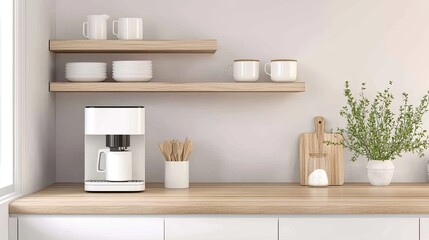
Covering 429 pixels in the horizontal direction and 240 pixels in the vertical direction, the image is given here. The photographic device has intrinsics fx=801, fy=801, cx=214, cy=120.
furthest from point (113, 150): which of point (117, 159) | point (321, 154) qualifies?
point (321, 154)

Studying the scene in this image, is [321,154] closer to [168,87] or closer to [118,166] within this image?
[168,87]

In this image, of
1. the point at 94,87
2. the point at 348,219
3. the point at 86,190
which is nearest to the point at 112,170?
the point at 86,190

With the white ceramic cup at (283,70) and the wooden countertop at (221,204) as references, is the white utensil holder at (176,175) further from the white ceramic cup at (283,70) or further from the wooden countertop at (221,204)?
the white ceramic cup at (283,70)

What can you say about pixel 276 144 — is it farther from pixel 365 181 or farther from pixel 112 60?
pixel 112 60

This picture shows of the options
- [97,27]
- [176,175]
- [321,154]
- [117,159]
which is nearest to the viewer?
[117,159]

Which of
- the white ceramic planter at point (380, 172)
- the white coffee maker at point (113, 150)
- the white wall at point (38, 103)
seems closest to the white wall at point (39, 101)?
the white wall at point (38, 103)

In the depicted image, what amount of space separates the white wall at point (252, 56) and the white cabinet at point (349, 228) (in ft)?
2.67

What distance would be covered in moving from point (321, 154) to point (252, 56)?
593 millimetres

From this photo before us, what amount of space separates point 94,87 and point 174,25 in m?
0.53

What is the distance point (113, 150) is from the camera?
3.59 metres

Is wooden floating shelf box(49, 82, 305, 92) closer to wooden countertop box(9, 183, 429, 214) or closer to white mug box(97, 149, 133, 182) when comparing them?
white mug box(97, 149, 133, 182)

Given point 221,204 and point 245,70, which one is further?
point 245,70

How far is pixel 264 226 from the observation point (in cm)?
320

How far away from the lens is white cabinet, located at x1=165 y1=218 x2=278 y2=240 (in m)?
3.19
